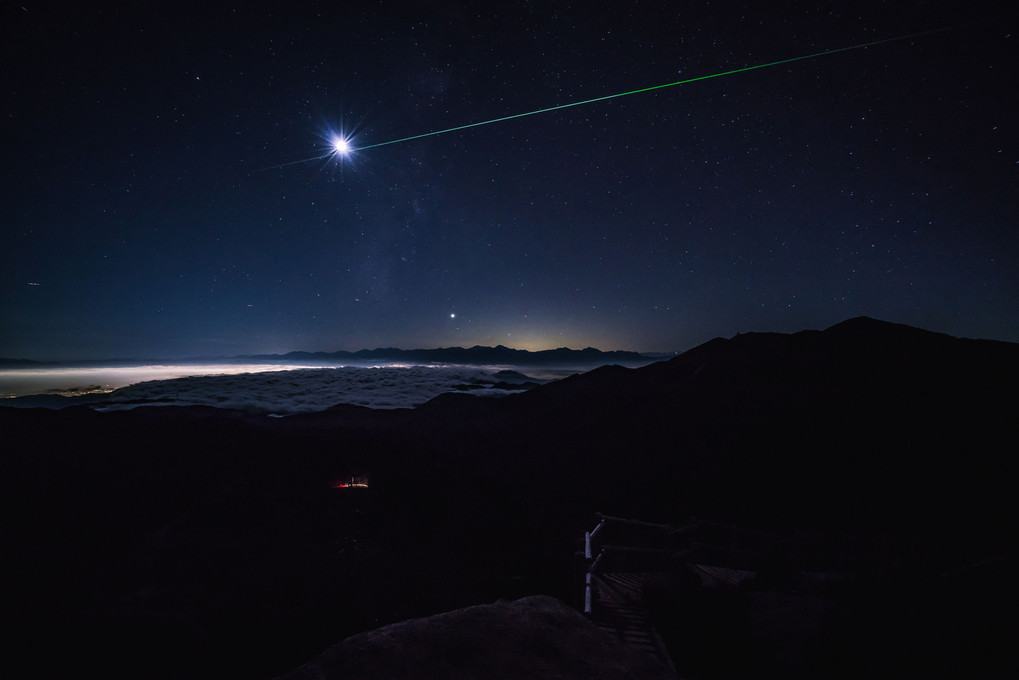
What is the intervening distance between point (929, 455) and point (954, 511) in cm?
503

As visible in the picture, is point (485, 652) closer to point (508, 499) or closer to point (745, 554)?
point (745, 554)

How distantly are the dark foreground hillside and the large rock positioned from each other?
4.87 meters

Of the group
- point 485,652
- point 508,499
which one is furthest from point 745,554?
point 508,499

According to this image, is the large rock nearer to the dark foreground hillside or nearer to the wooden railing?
the dark foreground hillside

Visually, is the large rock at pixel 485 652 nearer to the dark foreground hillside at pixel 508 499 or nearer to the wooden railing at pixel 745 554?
the dark foreground hillside at pixel 508 499

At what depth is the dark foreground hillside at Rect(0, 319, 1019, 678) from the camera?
6508 millimetres

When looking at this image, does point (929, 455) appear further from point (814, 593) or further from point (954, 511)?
point (814, 593)

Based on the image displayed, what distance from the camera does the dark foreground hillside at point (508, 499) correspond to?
6508mm

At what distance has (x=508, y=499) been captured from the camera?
25.1 meters

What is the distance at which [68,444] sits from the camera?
3362 cm

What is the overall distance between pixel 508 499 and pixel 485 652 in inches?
945

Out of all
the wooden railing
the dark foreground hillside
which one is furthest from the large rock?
the wooden railing

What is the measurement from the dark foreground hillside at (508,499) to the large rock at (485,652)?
16.0 feet

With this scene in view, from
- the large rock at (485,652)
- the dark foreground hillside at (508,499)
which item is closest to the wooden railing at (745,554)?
the dark foreground hillside at (508,499)
